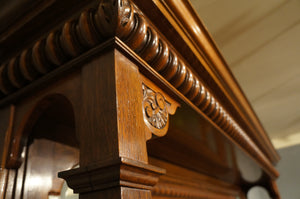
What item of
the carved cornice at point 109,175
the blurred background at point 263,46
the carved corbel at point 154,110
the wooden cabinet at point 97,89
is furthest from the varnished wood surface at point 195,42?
the blurred background at point 263,46

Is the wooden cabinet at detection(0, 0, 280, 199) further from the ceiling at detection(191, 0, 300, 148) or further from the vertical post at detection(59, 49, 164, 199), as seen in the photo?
the ceiling at detection(191, 0, 300, 148)

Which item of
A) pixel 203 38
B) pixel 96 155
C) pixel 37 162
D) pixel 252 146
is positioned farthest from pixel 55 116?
pixel 252 146

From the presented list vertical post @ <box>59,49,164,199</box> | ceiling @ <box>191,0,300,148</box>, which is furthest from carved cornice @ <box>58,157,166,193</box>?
ceiling @ <box>191,0,300,148</box>

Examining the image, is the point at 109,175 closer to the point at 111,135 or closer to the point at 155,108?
the point at 111,135

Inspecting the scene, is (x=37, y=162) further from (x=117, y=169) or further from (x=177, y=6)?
(x=177, y=6)

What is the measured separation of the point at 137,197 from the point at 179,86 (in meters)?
0.27

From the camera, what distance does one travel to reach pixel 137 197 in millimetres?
302

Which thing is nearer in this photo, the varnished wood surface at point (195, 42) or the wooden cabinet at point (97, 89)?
the wooden cabinet at point (97, 89)

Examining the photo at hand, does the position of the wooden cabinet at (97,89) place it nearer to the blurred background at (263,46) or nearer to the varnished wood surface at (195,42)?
the varnished wood surface at (195,42)

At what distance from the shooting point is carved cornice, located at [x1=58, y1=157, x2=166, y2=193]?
29cm

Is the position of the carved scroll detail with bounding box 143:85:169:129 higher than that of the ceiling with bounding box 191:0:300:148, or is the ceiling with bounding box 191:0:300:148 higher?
the ceiling with bounding box 191:0:300:148

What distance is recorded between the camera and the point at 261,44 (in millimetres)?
1432

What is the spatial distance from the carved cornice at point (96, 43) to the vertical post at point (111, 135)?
31 mm

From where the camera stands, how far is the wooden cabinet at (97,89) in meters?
0.32
